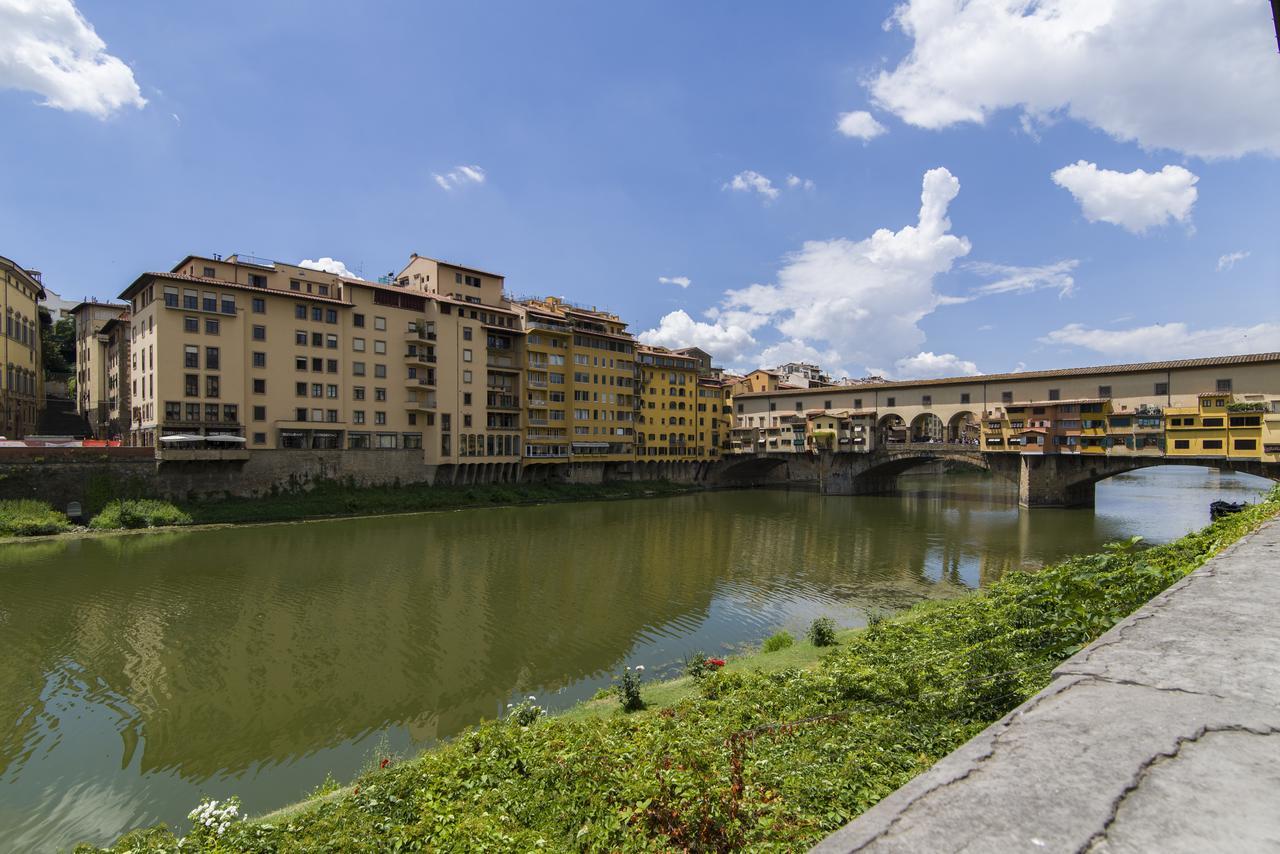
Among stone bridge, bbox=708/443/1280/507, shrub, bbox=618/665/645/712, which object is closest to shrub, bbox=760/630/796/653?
shrub, bbox=618/665/645/712

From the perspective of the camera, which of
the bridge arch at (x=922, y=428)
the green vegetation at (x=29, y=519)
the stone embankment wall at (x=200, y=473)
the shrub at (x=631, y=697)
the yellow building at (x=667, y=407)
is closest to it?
the shrub at (x=631, y=697)

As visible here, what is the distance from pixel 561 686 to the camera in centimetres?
1684

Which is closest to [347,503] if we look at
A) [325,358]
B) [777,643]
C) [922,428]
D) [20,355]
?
[325,358]

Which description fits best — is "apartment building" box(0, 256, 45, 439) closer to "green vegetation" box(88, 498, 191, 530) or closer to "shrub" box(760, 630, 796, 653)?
"green vegetation" box(88, 498, 191, 530)

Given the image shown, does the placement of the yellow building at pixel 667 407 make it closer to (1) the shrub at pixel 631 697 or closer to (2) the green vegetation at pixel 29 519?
(2) the green vegetation at pixel 29 519

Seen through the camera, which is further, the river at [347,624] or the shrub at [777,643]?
the shrub at [777,643]

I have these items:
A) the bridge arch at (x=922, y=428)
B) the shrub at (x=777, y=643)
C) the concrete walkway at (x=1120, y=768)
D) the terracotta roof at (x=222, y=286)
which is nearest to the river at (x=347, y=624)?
the shrub at (x=777, y=643)

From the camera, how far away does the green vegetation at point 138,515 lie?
38.3 m

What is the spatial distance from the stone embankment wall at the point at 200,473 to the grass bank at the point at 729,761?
4237 cm

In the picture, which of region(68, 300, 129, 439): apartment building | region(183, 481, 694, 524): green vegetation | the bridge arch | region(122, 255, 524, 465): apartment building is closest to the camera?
region(183, 481, 694, 524): green vegetation

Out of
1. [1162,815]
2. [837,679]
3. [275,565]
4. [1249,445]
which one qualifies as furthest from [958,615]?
[1249,445]

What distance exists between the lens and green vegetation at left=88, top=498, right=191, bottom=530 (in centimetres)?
3831

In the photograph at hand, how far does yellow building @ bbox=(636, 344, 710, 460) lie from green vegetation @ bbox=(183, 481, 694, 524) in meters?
12.0

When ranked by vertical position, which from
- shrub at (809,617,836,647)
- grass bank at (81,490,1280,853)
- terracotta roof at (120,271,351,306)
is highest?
terracotta roof at (120,271,351,306)
